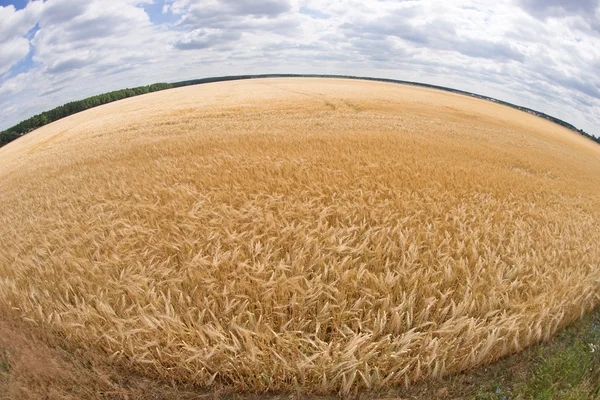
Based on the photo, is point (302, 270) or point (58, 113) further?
point (58, 113)

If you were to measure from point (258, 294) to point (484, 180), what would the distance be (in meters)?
4.48

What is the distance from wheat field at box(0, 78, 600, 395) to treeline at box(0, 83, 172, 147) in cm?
6272

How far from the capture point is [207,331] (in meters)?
1.94

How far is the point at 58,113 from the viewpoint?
5706 centimetres

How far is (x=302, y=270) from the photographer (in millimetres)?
2498

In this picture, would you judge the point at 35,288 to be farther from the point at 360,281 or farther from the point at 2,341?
the point at 360,281

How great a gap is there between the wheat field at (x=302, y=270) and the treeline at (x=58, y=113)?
2469 inches

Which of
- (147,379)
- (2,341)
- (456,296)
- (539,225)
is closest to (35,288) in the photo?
(2,341)

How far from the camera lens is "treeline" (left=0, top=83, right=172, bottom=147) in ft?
167

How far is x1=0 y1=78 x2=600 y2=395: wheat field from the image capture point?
74.9 inches

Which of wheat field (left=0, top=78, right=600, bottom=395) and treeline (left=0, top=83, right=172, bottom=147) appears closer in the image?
wheat field (left=0, top=78, right=600, bottom=395)

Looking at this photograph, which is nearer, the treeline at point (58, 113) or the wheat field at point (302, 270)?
the wheat field at point (302, 270)

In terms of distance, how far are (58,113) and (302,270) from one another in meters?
72.8

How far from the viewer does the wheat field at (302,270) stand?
6.24 feet
